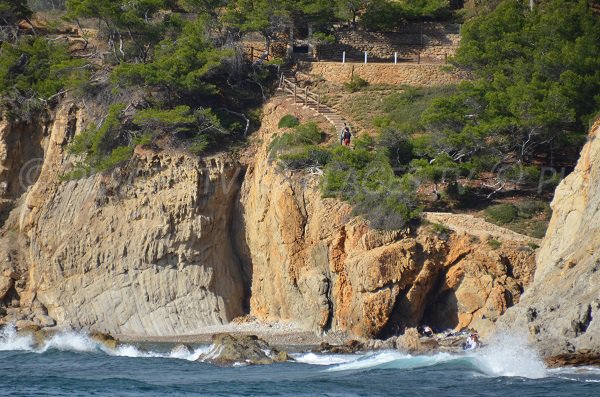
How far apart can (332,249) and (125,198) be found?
8833 mm

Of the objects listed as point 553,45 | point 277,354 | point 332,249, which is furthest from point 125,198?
point 553,45

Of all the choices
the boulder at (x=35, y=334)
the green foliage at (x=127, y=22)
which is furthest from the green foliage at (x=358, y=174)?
the boulder at (x=35, y=334)

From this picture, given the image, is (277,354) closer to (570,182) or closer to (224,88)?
(570,182)

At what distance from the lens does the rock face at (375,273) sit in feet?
139

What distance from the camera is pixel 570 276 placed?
36.3 meters

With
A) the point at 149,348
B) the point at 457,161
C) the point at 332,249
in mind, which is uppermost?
the point at 457,161

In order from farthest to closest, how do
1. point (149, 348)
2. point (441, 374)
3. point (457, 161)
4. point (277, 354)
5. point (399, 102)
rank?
1. point (399, 102)
2. point (457, 161)
3. point (149, 348)
4. point (277, 354)
5. point (441, 374)

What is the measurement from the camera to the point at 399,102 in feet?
175

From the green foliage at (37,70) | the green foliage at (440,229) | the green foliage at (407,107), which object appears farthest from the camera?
the green foliage at (37,70)

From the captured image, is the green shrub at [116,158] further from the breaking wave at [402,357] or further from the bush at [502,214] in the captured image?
the bush at [502,214]

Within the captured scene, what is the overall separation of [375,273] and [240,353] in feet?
17.2

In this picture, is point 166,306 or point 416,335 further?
point 166,306

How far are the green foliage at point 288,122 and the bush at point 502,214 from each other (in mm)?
8562

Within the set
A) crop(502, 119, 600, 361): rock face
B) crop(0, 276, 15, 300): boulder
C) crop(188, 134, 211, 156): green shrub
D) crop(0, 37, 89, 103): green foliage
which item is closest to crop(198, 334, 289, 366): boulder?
crop(502, 119, 600, 361): rock face
